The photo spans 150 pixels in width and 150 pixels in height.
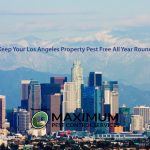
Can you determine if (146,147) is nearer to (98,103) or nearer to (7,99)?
(98,103)

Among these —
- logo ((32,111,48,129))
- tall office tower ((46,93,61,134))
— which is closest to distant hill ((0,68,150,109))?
tall office tower ((46,93,61,134))

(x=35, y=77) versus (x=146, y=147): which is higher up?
(x=35, y=77)

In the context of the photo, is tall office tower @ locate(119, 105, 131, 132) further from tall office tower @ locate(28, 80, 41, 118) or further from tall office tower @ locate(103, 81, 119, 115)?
tall office tower @ locate(28, 80, 41, 118)

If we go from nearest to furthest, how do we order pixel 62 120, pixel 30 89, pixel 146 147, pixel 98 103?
pixel 62 120, pixel 146 147, pixel 98 103, pixel 30 89

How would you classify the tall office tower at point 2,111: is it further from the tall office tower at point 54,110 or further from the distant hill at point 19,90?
the tall office tower at point 54,110

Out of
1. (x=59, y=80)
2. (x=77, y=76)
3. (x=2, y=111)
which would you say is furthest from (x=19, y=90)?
(x=77, y=76)

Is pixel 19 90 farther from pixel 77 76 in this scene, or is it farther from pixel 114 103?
pixel 114 103

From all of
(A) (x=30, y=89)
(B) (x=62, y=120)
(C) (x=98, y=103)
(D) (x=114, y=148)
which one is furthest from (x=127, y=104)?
(B) (x=62, y=120)
